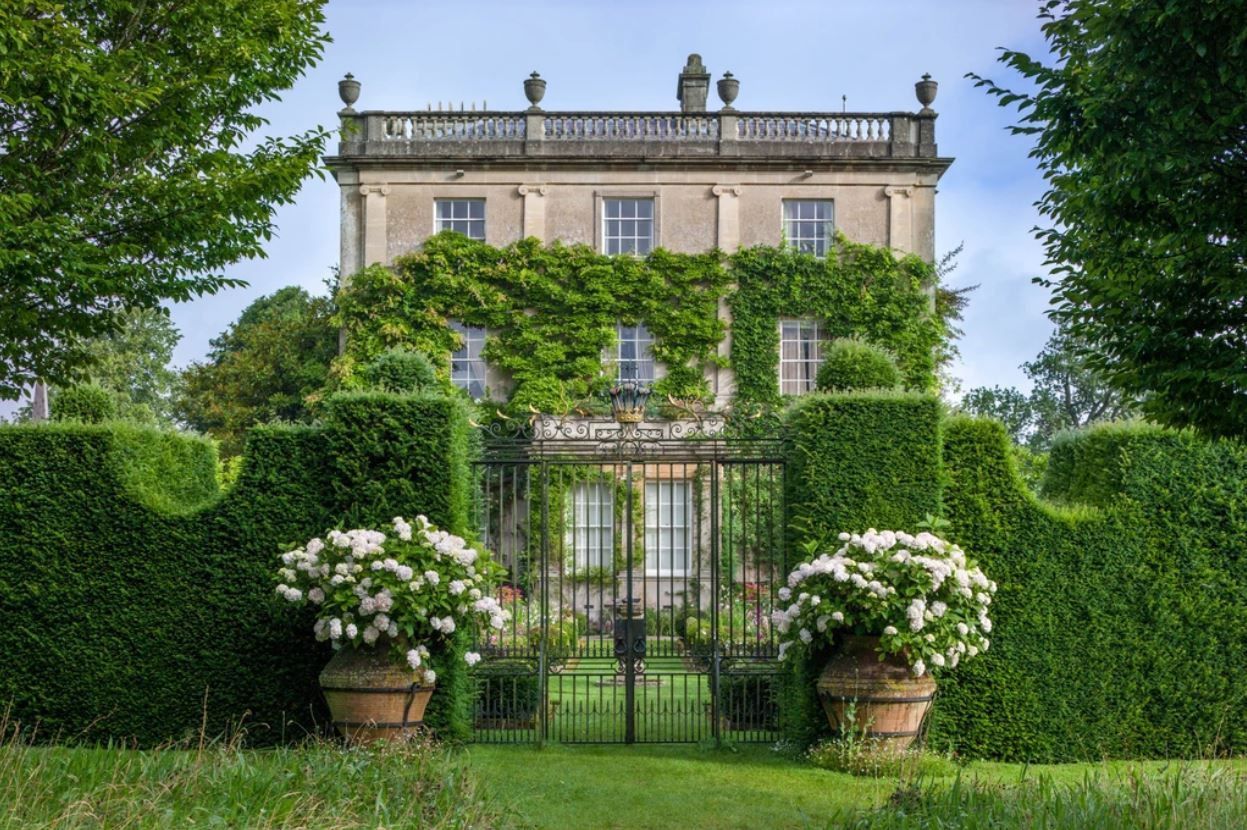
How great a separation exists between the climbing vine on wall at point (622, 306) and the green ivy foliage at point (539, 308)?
2cm

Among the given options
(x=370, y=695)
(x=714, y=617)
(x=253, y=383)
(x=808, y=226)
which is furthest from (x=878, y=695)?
(x=253, y=383)

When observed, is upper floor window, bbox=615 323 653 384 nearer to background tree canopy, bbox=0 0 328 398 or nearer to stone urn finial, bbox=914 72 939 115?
stone urn finial, bbox=914 72 939 115

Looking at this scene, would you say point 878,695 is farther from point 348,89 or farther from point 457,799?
point 348,89

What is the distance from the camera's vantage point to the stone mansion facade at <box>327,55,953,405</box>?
22969 mm

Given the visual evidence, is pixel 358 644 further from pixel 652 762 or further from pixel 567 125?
pixel 567 125

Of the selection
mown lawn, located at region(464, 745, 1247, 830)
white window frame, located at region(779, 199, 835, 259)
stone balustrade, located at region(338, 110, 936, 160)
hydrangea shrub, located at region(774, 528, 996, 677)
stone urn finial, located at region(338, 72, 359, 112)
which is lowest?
mown lawn, located at region(464, 745, 1247, 830)

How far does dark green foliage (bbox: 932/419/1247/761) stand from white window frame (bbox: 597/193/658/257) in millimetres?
13788

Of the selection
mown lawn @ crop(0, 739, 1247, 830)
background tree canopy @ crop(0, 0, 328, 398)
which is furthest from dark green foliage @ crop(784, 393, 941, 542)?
background tree canopy @ crop(0, 0, 328, 398)

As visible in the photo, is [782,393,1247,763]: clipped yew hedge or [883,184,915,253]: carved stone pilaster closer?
[782,393,1247,763]: clipped yew hedge

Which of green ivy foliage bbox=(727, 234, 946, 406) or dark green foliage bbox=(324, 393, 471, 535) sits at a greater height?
green ivy foliage bbox=(727, 234, 946, 406)

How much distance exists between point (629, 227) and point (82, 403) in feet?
37.7

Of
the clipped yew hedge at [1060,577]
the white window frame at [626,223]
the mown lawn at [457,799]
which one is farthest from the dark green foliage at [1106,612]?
the white window frame at [626,223]

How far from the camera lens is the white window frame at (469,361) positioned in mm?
22500

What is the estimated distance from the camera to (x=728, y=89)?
76.8 ft
